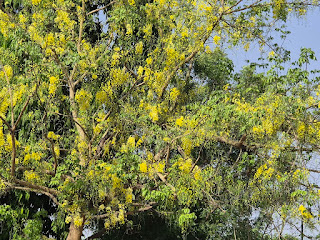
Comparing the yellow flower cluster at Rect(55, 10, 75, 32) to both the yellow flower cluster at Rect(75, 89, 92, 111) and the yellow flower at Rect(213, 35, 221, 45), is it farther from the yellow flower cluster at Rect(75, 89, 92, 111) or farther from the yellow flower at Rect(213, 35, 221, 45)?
the yellow flower at Rect(213, 35, 221, 45)

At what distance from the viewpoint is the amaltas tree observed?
5.79 metres

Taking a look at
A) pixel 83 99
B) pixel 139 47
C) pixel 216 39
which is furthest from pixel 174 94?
pixel 83 99

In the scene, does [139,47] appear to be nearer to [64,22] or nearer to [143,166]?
[64,22]

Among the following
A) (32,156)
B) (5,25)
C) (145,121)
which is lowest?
(32,156)

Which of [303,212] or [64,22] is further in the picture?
[64,22]

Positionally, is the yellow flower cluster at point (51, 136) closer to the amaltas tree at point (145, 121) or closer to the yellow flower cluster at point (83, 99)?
the amaltas tree at point (145, 121)

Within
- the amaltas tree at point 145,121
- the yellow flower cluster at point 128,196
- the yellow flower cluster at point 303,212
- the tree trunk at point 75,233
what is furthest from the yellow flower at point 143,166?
the yellow flower cluster at point 303,212

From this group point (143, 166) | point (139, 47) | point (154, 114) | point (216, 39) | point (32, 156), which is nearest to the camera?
point (143, 166)

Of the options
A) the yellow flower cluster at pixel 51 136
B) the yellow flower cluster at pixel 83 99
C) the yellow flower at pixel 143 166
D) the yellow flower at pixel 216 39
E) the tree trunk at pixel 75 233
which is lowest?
the tree trunk at pixel 75 233

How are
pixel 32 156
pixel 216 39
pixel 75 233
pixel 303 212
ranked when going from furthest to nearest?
pixel 216 39 → pixel 75 233 → pixel 32 156 → pixel 303 212

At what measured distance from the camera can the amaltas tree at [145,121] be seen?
5.79m

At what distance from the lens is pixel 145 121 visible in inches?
243

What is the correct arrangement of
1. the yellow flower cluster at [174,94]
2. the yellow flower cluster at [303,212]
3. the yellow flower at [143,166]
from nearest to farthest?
the yellow flower cluster at [303,212], the yellow flower at [143,166], the yellow flower cluster at [174,94]

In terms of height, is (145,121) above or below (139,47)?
below
